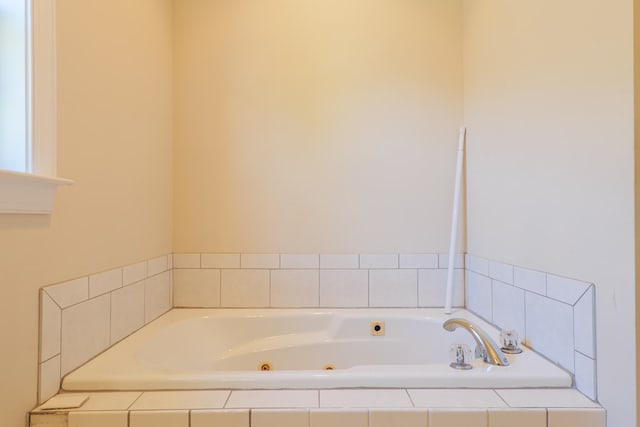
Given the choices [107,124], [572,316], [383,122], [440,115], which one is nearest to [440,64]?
[440,115]

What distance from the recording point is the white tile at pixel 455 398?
1.02 meters

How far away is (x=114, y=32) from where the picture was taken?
1.44 metres

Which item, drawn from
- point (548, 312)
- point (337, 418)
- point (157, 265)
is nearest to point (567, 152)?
point (548, 312)

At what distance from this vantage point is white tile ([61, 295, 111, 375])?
3.76 feet

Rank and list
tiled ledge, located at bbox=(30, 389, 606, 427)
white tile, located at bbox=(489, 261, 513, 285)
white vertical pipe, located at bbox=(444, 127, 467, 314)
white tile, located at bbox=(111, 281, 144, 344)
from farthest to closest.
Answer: white vertical pipe, located at bbox=(444, 127, 467, 314), white tile, located at bbox=(489, 261, 513, 285), white tile, located at bbox=(111, 281, 144, 344), tiled ledge, located at bbox=(30, 389, 606, 427)

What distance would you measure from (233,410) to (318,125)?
142 centimetres

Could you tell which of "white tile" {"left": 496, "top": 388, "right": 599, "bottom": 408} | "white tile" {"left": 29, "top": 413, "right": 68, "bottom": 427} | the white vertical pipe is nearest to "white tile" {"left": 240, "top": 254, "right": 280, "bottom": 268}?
the white vertical pipe

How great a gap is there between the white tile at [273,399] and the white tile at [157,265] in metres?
0.87

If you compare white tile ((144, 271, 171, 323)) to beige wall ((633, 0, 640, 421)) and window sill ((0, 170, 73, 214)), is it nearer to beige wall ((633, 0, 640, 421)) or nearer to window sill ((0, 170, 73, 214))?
window sill ((0, 170, 73, 214))

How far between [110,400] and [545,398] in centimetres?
118

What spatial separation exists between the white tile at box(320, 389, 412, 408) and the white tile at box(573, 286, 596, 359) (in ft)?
1.71

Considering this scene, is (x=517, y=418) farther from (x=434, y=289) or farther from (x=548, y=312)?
(x=434, y=289)

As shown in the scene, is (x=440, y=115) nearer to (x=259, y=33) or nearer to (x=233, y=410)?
(x=259, y=33)

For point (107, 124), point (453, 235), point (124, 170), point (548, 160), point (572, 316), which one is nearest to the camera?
point (572, 316)
